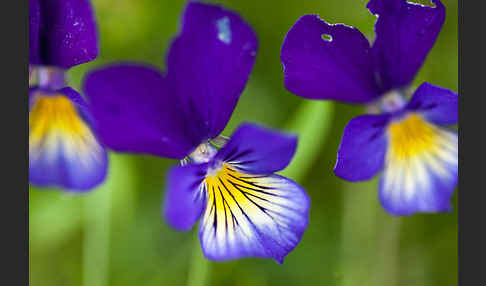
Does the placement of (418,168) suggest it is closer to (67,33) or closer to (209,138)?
(209,138)

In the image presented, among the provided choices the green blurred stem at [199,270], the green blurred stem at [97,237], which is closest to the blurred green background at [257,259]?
the green blurred stem at [97,237]

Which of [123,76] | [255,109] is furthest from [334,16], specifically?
[123,76]

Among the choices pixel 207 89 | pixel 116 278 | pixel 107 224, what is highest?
pixel 207 89

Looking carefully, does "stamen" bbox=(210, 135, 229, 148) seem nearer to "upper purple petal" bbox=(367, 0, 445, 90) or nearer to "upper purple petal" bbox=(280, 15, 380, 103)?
"upper purple petal" bbox=(280, 15, 380, 103)

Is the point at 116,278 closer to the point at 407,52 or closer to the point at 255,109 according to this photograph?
the point at 255,109

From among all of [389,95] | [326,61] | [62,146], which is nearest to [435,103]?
[389,95]

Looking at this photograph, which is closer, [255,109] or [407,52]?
[407,52]

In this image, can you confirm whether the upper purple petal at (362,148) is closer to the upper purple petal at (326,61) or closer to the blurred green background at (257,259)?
the upper purple petal at (326,61)

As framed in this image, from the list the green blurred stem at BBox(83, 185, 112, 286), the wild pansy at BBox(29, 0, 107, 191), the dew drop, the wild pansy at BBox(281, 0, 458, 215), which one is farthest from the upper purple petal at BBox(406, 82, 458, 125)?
the green blurred stem at BBox(83, 185, 112, 286)
